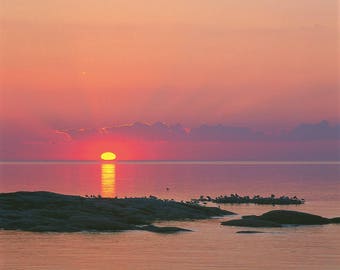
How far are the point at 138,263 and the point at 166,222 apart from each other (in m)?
28.6

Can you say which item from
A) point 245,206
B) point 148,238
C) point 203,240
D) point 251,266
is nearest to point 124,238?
point 148,238

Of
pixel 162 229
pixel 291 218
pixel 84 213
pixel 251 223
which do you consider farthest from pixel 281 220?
pixel 84 213

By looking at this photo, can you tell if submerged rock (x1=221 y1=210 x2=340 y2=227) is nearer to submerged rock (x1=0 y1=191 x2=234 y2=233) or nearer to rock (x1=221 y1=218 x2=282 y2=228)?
rock (x1=221 y1=218 x2=282 y2=228)

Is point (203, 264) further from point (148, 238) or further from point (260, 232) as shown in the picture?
point (260, 232)

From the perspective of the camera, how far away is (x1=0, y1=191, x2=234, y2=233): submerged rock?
7862 cm

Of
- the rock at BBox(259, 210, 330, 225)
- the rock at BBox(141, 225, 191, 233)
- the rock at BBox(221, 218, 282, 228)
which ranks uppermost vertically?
the rock at BBox(259, 210, 330, 225)

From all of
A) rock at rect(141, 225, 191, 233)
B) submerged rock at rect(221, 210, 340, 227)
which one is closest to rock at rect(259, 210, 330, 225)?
submerged rock at rect(221, 210, 340, 227)

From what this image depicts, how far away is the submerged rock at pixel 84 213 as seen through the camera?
78625 millimetres

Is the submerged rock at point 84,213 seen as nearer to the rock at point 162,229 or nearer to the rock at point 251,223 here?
the rock at point 162,229

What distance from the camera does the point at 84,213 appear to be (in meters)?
84.2

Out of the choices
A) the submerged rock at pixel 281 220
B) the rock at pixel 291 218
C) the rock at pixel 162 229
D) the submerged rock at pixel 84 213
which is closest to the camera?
the rock at pixel 162 229

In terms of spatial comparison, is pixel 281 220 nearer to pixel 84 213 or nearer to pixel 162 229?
pixel 162 229

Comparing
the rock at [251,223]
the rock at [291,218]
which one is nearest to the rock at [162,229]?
the rock at [251,223]

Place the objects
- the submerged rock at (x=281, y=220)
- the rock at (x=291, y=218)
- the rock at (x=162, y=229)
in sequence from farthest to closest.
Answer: the rock at (x=291, y=218), the submerged rock at (x=281, y=220), the rock at (x=162, y=229)
